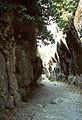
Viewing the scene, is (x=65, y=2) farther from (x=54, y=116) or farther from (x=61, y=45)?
(x=54, y=116)

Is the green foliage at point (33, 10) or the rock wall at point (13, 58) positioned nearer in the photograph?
the rock wall at point (13, 58)

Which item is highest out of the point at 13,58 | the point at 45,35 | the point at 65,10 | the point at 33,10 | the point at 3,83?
the point at 65,10

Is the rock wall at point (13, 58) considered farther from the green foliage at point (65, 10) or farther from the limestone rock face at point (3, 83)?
the green foliage at point (65, 10)

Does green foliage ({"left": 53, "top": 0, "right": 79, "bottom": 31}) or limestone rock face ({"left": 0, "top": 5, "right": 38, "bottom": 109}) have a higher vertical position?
green foliage ({"left": 53, "top": 0, "right": 79, "bottom": 31})

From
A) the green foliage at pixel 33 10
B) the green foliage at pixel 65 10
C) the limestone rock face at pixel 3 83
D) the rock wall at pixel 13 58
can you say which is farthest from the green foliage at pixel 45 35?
the limestone rock face at pixel 3 83

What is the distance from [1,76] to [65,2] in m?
10.6

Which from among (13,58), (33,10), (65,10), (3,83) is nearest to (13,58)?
(13,58)

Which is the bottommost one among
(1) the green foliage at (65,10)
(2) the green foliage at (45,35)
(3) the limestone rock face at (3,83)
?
(3) the limestone rock face at (3,83)

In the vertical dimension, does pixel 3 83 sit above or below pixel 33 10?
below

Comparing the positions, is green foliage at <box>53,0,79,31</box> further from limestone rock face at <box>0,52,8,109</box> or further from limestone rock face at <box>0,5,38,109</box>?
limestone rock face at <box>0,52,8,109</box>

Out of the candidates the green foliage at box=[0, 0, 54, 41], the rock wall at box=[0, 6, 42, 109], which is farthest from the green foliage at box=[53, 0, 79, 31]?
the rock wall at box=[0, 6, 42, 109]

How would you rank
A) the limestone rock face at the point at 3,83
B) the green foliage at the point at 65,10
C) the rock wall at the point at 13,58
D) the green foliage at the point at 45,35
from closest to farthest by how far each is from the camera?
1. the limestone rock face at the point at 3,83
2. the rock wall at the point at 13,58
3. the green foliage at the point at 45,35
4. the green foliage at the point at 65,10

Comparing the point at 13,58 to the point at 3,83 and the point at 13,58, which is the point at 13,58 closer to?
the point at 13,58

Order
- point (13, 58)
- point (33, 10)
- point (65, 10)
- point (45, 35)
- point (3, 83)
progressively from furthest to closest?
1. point (65, 10)
2. point (45, 35)
3. point (33, 10)
4. point (13, 58)
5. point (3, 83)
